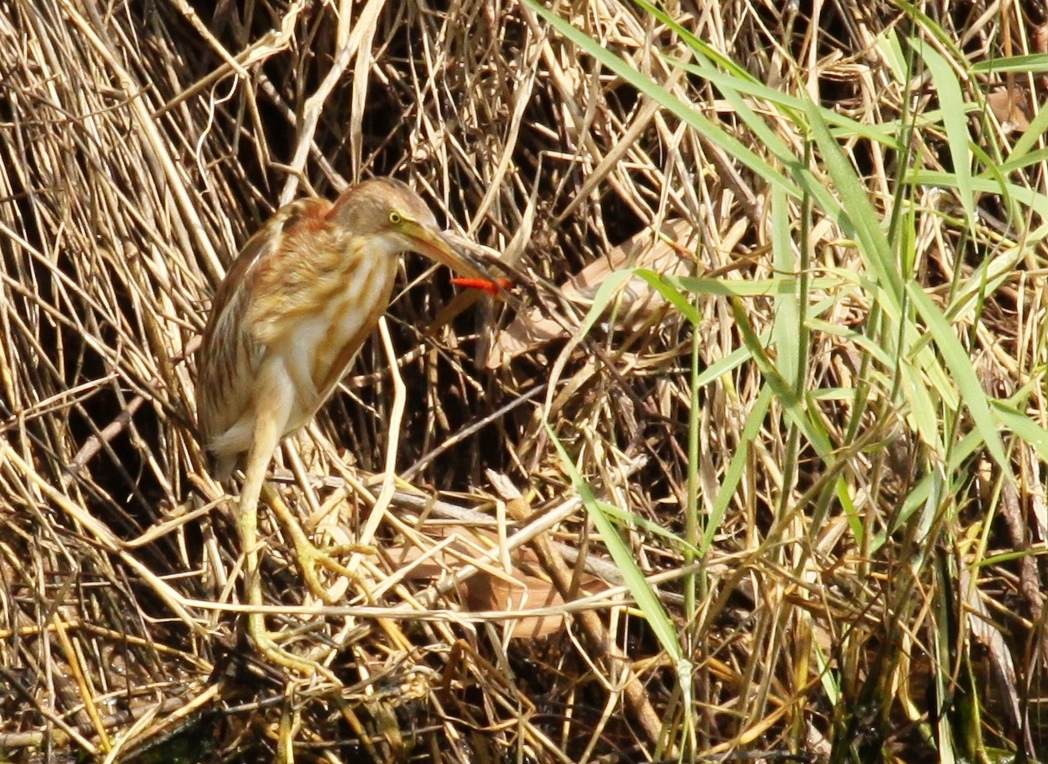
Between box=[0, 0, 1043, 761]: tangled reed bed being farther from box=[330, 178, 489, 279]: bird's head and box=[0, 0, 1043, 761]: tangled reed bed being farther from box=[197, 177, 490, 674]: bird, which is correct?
box=[330, 178, 489, 279]: bird's head

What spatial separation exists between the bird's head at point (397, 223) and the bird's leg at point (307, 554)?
481mm

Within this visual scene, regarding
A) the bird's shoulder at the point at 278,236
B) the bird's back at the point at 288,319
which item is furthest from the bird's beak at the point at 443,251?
the bird's shoulder at the point at 278,236

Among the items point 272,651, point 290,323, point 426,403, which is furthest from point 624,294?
point 272,651

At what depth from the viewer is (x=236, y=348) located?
2.72 meters

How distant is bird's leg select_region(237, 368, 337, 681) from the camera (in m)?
2.34

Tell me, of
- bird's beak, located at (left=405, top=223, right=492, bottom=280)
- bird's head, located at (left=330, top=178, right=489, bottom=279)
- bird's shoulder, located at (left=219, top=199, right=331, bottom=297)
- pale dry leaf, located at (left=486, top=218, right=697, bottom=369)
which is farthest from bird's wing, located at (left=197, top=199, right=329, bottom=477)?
pale dry leaf, located at (left=486, top=218, right=697, bottom=369)

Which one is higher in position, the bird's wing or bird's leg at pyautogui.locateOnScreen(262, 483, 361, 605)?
the bird's wing

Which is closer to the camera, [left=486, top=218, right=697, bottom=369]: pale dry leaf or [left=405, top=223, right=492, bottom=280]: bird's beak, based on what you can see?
[left=405, top=223, right=492, bottom=280]: bird's beak

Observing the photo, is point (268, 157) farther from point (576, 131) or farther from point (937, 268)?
point (937, 268)

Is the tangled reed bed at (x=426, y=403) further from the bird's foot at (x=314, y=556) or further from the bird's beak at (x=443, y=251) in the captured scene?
the bird's beak at (x=443, y=251)

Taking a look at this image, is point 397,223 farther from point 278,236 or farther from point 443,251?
point 278,236

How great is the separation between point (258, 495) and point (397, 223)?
0.52 m

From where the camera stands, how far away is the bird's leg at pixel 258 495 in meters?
2.34

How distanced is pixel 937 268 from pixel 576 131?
2.51ft
